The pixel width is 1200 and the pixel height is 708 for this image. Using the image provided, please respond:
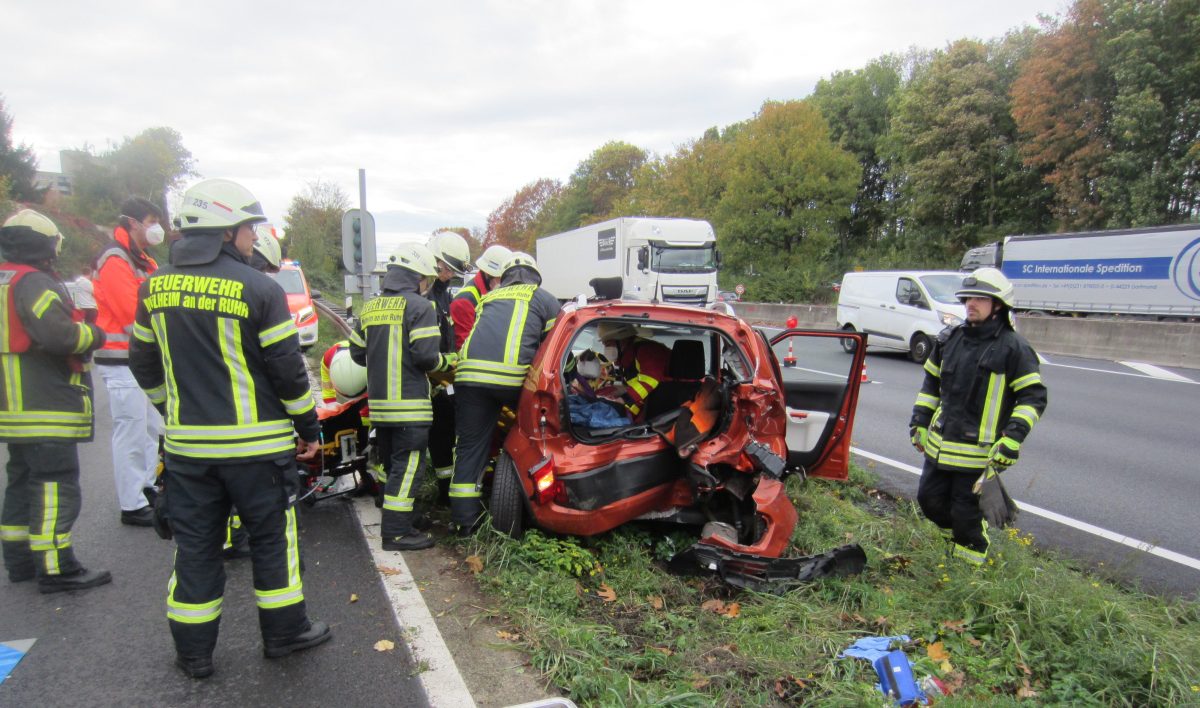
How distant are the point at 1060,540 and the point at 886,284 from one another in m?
10.7

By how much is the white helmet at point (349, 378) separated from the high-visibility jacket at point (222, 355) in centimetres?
179

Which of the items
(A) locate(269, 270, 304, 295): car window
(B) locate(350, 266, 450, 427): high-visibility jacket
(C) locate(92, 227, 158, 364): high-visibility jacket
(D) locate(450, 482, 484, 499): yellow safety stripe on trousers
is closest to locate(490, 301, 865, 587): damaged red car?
(D) locate(450, 482, 484, 499): yellow safety stripe on trousers

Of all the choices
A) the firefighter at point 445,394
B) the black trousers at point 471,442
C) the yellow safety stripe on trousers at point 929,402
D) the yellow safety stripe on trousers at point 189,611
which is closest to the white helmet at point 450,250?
the firefighter at point 445,394

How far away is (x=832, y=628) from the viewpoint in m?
3.17

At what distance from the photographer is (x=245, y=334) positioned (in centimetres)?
274

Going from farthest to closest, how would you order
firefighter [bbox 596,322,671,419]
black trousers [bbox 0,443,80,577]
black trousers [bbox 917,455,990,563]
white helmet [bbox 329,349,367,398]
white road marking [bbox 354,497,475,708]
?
firefighter [bbox 596,322,671,419]
white helmet [bbox 329,349,367,398]
black trousers [bbox 917,455,990,563]
black trousers [bbox 0,443,80,577]
white road marking [bbox 354,497,475,708]

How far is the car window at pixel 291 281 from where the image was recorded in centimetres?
1262

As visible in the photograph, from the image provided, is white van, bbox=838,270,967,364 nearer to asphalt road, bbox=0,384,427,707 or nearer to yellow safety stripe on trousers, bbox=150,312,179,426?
asphalt road, bbox=0,384,427,707

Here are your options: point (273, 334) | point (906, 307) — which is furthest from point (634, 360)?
point (906, 307)

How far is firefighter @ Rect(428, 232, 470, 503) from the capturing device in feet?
15.6

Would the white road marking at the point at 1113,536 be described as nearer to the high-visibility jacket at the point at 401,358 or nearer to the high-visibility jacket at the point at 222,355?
the high-visibility jacket at the point at 401,358

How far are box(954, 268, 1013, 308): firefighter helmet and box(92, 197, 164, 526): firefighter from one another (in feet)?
16.4

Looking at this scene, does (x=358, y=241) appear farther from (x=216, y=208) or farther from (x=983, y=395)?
(x=983, y=395)

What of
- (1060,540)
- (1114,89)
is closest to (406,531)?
(1060,540)
